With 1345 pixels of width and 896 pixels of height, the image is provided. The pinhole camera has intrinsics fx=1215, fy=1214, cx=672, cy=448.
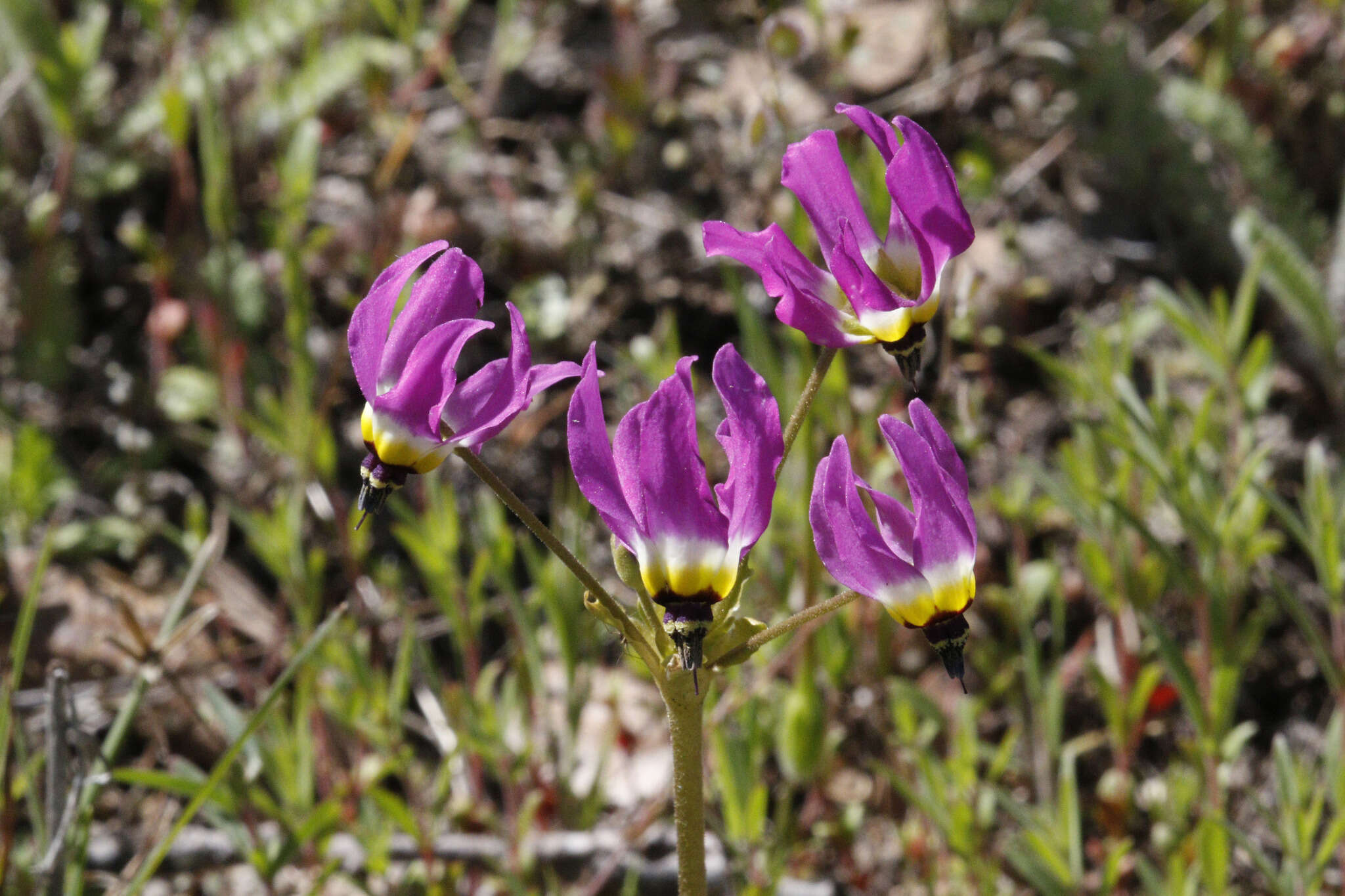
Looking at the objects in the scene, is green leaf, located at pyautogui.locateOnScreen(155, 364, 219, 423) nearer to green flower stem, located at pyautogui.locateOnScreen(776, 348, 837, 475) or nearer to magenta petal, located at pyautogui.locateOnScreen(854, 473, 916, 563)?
green flower stem, located at pyautogui.locateOnScreen(776, 348, 837, 475)

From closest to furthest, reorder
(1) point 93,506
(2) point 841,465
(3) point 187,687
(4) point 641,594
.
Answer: (2) point 841,465 → (4) point 641,594 → (3) point 187,687 → (1) point 93,506

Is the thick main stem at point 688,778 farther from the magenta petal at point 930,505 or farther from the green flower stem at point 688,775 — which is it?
the magenta petal at point 930,505

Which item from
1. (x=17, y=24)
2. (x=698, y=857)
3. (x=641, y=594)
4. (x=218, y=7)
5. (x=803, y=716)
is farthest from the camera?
(x=218, y=7)

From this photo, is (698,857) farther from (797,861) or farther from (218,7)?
(218,7)

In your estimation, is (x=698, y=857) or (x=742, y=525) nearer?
(x=742, y=525)

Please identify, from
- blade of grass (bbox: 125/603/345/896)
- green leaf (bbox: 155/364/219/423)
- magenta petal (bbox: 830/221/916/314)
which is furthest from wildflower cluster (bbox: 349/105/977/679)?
green leaf (bbox: 155/364/219/423)

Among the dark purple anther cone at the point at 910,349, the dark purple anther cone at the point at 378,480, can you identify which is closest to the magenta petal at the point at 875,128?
the dark purple anther cone at the point at 910,349

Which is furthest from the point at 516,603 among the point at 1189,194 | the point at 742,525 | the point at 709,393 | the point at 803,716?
the point at 1189,194
